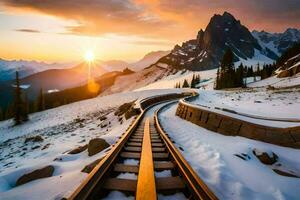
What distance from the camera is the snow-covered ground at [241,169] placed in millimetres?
5578

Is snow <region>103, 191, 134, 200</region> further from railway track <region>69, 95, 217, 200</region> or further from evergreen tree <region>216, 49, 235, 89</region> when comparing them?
evergreen tree <region>216, 49, 235, 89</region>

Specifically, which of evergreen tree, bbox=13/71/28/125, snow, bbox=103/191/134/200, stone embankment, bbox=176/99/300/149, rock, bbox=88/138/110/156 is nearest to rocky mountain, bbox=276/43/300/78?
evergreen tree, bbox=13/71/28/125

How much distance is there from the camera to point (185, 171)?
538 centimetres

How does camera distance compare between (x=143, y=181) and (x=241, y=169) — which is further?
(x=241, y=169)

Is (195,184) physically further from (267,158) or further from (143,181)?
→ (267,158)

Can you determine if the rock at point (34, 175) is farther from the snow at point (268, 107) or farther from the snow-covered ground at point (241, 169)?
the snow at point (268, 107)

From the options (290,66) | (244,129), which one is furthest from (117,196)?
(290,66)

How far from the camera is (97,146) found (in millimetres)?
9742

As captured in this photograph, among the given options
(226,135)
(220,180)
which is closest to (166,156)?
(220,180)

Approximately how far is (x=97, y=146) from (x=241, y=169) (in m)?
5.09

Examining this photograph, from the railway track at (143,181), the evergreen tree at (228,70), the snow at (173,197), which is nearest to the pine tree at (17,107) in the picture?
the railway track at (143,181)

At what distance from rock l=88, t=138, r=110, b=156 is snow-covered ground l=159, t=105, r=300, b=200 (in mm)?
2995

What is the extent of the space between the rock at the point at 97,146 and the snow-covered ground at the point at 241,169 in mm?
2995

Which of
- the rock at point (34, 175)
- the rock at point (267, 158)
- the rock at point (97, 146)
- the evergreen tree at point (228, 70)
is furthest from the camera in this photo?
the evergreen tree at point (228, 70)
